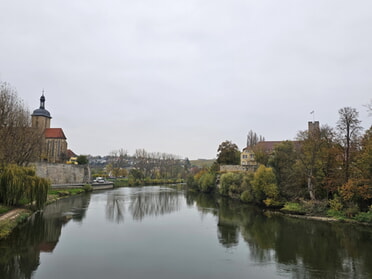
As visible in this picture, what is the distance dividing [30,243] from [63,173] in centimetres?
3470

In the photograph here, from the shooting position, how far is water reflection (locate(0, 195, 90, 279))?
11055 mm

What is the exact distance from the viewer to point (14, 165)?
2028 centimetres

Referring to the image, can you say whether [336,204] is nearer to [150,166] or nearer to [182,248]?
[182,248]

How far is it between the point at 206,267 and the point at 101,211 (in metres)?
16.8

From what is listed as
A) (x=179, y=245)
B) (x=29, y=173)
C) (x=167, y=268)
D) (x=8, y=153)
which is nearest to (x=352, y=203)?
(x=179, y=245)

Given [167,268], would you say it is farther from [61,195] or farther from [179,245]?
[61,195]

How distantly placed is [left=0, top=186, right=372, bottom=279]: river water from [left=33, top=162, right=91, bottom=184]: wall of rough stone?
20903mm

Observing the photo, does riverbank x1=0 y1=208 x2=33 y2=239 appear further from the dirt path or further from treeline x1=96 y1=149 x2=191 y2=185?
treeline x1=96 y1=149 x2=191 y2=185

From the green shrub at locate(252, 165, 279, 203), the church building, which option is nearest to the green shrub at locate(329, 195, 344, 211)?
the green shrub at locate(252, 165, 279, 203)

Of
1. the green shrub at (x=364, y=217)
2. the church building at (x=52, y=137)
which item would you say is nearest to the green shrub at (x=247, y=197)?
the green shrub at (x=364, y=217)

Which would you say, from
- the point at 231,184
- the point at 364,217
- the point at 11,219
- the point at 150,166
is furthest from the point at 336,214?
the point at 150,166

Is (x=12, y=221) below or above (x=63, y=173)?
below

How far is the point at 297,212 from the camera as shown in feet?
82.5

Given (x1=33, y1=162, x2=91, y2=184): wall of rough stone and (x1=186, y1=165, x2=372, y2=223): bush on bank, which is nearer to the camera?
(x1=186, y1=165, x2=372, y2=223): bush on bank
